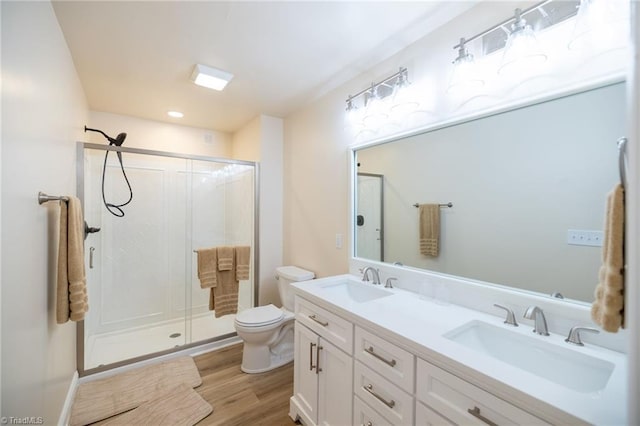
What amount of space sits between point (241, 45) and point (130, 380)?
265 centimetres

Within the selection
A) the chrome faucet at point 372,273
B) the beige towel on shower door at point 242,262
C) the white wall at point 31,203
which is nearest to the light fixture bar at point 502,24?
the chrome faucet at point 372,273

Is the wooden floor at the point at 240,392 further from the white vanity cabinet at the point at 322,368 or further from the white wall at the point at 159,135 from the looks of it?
the white wall at the point at 159,135

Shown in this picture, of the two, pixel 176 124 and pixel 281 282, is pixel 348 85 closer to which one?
pixel 281 282

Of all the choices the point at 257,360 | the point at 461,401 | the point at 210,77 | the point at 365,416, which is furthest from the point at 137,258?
the point at 461,401

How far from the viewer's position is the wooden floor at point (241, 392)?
68.7 inches

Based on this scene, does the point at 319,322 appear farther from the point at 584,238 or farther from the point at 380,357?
the point at 584,238

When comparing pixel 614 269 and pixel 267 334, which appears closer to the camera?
pixel 614 269

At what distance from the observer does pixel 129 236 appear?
2.77 meters

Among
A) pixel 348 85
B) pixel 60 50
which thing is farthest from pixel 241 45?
pixel 60 50

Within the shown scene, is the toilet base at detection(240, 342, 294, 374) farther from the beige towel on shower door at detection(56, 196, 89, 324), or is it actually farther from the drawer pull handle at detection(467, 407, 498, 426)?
the drawer pull handle at detection(467, 407, 498, 426)

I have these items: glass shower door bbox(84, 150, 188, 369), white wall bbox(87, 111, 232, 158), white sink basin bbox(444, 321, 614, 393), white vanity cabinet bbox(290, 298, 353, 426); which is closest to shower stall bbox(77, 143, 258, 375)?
glass shower door bbox(84, 150, 188, 369)

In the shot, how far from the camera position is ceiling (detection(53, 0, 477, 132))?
148 cm

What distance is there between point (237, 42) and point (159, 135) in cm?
209

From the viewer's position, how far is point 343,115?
2250 mm
